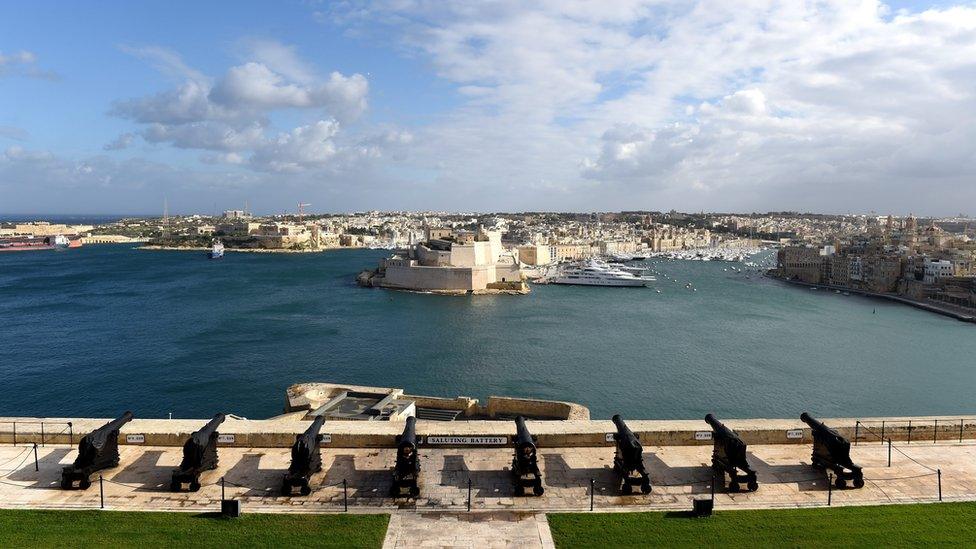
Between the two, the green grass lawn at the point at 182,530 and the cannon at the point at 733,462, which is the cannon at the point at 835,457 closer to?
the cannon at the point at 733,462

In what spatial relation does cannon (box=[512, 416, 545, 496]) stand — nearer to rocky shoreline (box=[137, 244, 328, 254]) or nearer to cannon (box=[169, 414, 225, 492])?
cannon (box=[169, 414, 225, 492])

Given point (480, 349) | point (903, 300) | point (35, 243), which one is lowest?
point (480, 349)

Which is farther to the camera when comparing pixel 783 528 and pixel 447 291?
pixel 447 291

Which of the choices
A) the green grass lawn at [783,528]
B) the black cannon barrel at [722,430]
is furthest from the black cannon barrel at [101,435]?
the black cannon barrel at [722,430]

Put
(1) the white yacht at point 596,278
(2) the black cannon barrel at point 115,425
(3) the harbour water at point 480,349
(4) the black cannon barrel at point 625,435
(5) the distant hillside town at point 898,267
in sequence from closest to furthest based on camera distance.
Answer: (4) the black cannon barrel at point 625,435 → (2) the black cannon barrel at point 115,425 → (3) the harbour water at point 480,349 → (5) the distant hillside town at point 898,267 → (1) the white yacht at point 596,278

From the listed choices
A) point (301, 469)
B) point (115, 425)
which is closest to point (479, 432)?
point (301, 469)

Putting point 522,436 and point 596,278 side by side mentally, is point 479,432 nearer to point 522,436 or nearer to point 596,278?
point 522,436

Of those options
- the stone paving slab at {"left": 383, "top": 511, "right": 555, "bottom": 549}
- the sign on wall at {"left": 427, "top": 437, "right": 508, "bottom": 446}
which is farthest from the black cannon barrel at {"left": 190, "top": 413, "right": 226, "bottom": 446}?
the sign on wall at {"left": 427, "top": 437, "right": 508, "bottom": 446}
